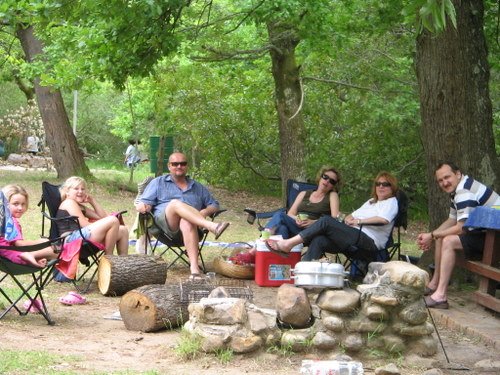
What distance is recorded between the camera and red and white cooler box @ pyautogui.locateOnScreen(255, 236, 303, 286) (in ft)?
22.0

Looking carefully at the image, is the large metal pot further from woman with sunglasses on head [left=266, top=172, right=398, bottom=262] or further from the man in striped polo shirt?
woman with sunglasses on head [left=266, top=172, right=398, bottom=262]

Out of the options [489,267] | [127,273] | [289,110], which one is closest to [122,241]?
[127,273]

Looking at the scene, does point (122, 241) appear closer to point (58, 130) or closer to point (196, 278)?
point (196, 278)

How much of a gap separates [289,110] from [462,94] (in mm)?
5906

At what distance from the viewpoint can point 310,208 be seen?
7422 millimetres

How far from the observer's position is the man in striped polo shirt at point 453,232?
5910mm

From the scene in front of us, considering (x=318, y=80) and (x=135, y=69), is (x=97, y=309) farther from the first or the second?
(x=318, y=80)

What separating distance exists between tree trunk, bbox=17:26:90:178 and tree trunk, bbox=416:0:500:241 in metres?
9.13

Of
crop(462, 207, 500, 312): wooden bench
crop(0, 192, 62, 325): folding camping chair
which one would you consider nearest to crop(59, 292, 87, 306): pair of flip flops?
crop(0, 192, 62, 325): folding camping chair

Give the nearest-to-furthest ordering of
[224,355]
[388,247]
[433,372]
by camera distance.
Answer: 1. [433,372]
2. [224,355]
3. [388,247]

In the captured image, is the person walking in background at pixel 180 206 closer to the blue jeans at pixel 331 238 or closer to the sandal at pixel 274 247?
the sandal at pixel 274 247

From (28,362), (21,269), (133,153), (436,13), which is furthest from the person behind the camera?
(133,153)

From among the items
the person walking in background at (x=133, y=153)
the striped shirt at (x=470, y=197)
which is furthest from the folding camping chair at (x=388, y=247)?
the person walking in background at (x=133, y=153)

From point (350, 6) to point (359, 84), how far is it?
298 cm
